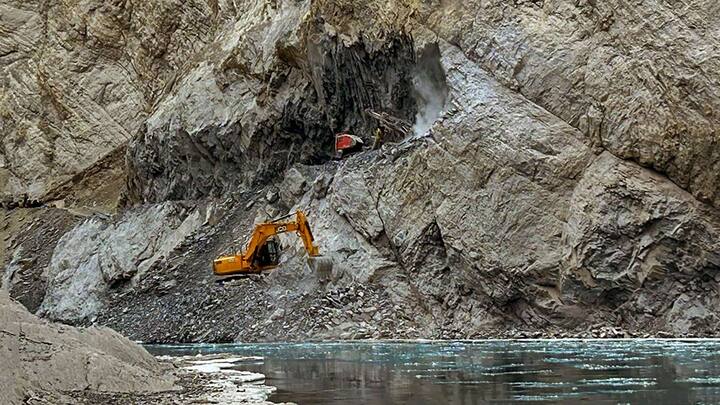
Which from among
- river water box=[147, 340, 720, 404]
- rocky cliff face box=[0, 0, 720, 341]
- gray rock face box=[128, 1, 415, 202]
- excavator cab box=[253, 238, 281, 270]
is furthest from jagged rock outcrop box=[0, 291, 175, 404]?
gray rock face box=[128, 1, 415, 202]

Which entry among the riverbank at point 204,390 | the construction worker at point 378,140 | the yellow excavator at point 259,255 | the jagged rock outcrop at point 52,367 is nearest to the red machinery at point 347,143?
the construction worker at point 378,140

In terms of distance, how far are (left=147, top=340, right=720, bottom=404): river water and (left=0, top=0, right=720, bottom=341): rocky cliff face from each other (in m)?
3.07

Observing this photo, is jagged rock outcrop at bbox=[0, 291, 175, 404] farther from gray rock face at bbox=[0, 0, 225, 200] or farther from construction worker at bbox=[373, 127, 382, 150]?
gray rock face at bbox=[0, 0, 225, 200]

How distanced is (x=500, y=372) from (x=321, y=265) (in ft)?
49.3

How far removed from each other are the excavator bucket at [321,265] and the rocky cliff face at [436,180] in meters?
0.39

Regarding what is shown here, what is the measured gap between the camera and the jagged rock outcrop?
12922mm

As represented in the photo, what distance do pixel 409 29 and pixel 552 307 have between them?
39.2ft

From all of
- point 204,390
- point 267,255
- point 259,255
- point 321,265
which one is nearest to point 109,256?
point 259,255

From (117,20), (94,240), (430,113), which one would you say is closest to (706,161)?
(430,113)

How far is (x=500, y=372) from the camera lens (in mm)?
16609

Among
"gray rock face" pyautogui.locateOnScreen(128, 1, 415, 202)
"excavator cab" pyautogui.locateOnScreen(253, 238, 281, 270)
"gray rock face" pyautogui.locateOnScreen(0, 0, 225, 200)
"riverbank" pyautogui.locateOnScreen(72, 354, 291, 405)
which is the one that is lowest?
"riverbank" pyautogui.locateOnScreen(72, 354, 291, 405)

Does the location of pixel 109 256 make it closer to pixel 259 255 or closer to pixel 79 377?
pixel 259 255

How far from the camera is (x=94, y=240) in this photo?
140ft

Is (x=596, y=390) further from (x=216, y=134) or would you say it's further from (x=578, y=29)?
(x=216, y=134)
